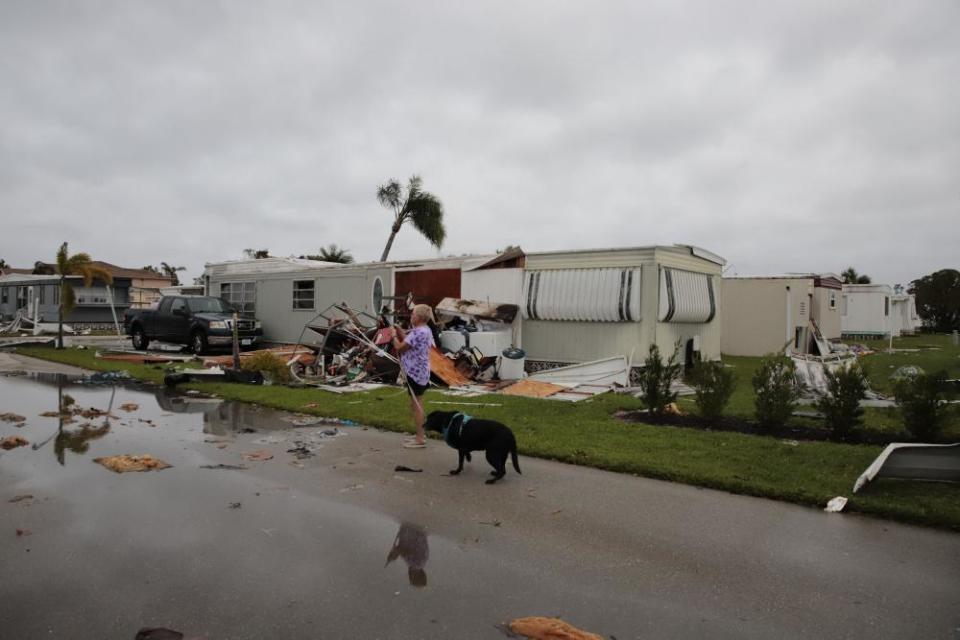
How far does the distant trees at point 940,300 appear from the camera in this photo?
51469mm

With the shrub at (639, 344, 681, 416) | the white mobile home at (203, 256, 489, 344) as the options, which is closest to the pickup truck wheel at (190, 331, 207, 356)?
the white mobile home at (203, 256, 489, 344)

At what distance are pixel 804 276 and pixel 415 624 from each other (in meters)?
22.6

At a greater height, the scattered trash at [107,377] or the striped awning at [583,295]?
the striped awning at [583,295]

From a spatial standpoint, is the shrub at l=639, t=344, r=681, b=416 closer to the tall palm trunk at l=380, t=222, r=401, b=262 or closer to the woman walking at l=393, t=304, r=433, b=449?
the woman walking at l=393, t=304, r=433, b=449

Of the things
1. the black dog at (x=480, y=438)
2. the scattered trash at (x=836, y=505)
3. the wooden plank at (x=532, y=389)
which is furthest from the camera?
the wooden plank at (x=532, y=389)

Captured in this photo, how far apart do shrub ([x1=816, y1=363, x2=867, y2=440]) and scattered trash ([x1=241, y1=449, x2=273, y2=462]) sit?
6.45 m

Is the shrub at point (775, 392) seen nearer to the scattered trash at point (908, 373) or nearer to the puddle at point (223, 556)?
the scattered trash at point (908, 373)

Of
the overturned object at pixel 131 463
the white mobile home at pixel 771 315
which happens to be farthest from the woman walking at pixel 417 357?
the white mobile home at pixel 771 315

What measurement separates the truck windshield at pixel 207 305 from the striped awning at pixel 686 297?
13.3 m

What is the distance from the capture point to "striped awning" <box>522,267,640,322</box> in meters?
13.4

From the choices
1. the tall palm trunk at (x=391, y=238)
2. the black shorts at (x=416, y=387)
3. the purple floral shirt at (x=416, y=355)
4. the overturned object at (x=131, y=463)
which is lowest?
the overturned object at (x=131, y=463)

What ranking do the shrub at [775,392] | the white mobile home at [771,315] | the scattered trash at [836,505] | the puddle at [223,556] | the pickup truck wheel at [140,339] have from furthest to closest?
the white mobile home at [771,315] < the pickup truck wheel at [140,339] < the shrub at [775,392] < the scattered trash at [836,505] < the puddle at [223,556]

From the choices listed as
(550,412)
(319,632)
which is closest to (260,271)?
(550,412)

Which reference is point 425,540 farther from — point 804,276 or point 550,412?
point 804,276
